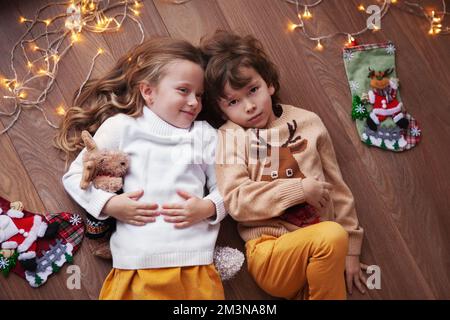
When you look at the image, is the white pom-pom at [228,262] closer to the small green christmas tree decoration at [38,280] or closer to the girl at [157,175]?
the girl at [157,175]

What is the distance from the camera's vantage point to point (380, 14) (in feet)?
5.00

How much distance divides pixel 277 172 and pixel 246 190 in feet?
0.35

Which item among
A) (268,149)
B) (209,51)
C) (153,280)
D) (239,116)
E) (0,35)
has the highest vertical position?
(0,35)

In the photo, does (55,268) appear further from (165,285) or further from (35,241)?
(165,285)

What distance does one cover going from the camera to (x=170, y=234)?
119cm

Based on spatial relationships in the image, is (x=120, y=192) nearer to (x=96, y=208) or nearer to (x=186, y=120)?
(x=96, y=208)

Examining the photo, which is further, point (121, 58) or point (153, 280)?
point (121, 58)

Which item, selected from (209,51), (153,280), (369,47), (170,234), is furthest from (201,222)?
(369,47)

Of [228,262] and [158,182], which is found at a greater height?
[158,182]

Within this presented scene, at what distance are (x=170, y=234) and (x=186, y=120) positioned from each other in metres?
0.32

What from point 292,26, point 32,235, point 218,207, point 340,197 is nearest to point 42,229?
point 32,235

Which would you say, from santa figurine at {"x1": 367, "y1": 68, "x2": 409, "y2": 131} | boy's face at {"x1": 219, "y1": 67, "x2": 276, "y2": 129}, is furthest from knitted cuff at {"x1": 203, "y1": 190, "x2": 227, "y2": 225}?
santa figurine at {"x1": 367, "y1": 68, "x2": 409, "y2": 131}

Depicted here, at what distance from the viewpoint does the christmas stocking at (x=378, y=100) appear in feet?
4.69

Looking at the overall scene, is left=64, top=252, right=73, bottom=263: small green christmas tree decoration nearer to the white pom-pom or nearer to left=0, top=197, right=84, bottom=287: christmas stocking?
left=0, top=197, right=84, bottom=287: christmas stocking
